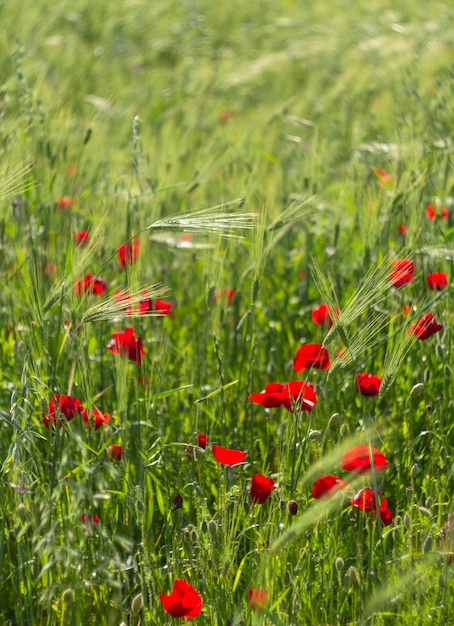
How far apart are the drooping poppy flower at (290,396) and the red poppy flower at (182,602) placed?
0.93 feet

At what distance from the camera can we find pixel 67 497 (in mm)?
1307

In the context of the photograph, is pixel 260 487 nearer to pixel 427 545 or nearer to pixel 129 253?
pixel 427 545

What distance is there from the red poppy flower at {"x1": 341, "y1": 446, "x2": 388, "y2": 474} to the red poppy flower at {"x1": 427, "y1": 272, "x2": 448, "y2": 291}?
517 mm

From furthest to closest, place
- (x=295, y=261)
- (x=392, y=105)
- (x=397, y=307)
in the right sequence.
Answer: (x=392, y=105) → (x=295, y=261) → (x=397, y=307)

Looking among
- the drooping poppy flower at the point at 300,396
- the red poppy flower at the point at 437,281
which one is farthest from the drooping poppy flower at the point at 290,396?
the red poppy flower at the point at 437,281

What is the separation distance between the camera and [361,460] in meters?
1.17

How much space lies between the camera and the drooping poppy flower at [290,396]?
121cm

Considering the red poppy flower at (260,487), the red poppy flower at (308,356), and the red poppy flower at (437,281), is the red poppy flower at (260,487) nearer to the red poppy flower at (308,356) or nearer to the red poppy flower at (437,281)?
the red poppy flower at (308,356)

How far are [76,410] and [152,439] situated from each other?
0.34 m

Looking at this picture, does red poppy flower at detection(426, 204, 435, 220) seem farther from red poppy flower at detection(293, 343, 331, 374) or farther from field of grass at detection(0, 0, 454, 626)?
red poppy flower at detection(293, 343, 331, 374)

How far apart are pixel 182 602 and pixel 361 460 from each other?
31 cm

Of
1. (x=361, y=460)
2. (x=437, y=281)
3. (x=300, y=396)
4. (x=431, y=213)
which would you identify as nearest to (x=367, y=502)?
(x=361, y=460)

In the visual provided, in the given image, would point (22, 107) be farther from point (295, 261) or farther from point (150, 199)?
point (295, 261)

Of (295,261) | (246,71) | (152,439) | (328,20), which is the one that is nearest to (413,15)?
(328,20)
